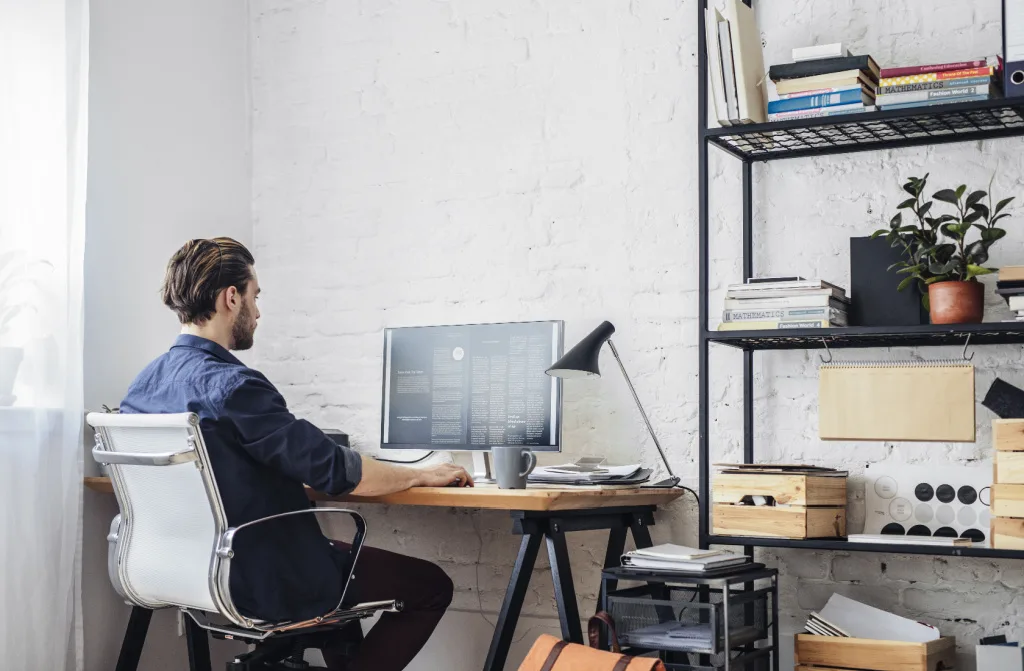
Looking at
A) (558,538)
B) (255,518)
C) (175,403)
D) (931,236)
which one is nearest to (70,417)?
(175,403)

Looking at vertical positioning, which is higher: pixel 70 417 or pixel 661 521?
pixel 70 417

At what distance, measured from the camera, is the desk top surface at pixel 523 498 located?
7.73 feet

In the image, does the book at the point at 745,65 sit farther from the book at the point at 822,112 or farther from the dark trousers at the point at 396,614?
the dark trousers at the point at 396,614

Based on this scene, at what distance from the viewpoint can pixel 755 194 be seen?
2875mm

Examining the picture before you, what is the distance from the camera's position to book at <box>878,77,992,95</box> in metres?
2.27

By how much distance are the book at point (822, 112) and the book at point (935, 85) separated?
5cm

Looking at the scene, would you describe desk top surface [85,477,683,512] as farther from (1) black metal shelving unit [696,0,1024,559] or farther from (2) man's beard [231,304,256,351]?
(2) man's beard [231,304,256,351]

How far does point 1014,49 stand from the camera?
2.25m

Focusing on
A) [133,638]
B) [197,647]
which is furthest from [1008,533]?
[133,638]

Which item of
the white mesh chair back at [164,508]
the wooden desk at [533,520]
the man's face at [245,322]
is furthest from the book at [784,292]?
the white mesh chair back at [164,508]

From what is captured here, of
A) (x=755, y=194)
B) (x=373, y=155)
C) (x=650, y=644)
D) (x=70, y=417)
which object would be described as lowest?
(x=650, y=644)

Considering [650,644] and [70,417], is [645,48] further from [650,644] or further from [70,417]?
[70,417]

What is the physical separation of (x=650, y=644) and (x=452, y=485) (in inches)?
23.6

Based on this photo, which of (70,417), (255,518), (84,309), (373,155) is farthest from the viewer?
(373,155)
